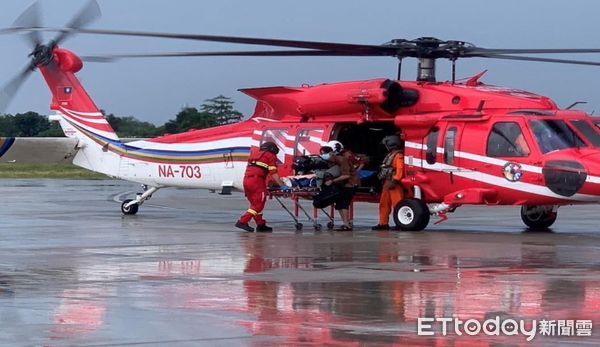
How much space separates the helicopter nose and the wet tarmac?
800mm

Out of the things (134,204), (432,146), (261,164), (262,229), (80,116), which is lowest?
(262,229)

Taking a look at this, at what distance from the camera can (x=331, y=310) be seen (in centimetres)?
953

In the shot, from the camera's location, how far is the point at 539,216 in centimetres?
2077

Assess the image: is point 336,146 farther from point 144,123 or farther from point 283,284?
point 144,123

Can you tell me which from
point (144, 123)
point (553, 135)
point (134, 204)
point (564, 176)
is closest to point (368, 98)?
point (553, 135)

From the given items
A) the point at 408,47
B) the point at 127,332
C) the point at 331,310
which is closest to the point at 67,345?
the point at 127,332

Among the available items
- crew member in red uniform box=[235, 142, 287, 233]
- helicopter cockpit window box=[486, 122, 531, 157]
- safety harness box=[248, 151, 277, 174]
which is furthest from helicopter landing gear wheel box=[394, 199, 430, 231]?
safety harness box=[248, 151, 277, 174]

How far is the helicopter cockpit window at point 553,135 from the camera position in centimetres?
1838

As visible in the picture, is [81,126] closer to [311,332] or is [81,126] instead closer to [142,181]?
[142,181]

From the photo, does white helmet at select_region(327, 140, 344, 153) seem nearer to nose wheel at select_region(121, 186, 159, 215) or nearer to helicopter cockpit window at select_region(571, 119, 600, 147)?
helicopter cockpit window at select_region(571, 119, 600, 147)

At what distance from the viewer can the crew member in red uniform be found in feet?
63.8

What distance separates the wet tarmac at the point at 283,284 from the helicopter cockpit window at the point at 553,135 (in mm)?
1475

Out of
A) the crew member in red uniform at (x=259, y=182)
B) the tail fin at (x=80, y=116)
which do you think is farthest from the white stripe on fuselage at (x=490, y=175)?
the tail fin at (x=80, y=116)

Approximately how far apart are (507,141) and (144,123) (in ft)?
105
